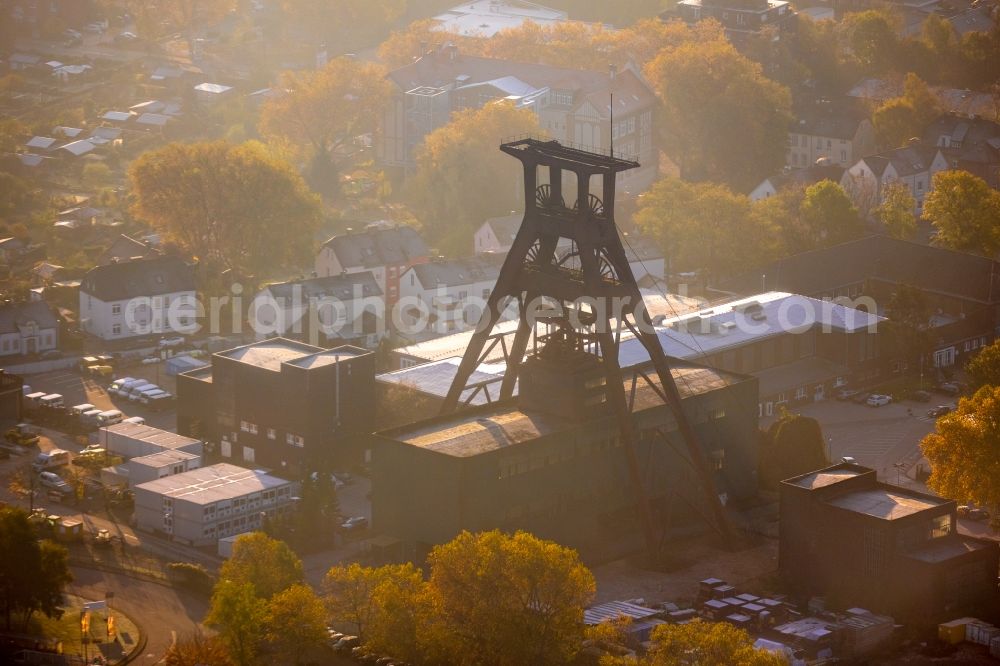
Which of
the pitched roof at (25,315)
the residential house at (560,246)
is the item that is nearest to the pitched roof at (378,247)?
the residential house at (560,246)

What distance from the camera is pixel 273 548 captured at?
43.2 m

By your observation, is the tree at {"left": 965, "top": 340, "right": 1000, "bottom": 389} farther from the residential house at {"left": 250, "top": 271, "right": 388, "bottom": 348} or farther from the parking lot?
the parking lot

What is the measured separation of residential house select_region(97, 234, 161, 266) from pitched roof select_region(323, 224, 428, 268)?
772 centimetres

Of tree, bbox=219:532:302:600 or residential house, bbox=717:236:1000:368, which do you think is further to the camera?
residential house, bbox=717:236:1000:368

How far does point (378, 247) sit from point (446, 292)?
3772 millimetres

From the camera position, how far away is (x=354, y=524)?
162 feet

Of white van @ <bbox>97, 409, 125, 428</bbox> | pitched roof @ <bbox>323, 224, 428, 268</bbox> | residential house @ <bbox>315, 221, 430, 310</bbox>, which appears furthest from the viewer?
pitched roof @ <bbox>323, 224, 428, 268</bbox>

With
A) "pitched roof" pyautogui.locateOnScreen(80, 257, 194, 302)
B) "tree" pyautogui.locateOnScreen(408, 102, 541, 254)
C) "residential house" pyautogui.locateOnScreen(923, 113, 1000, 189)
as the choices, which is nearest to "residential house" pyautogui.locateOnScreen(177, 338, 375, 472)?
"pitched roof" pyautogui.locateOnScreen(80, 257, 194, 302)

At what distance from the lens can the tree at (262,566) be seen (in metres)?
42.7

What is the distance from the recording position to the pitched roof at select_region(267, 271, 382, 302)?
2579 inches

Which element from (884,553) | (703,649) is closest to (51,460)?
(703,649)

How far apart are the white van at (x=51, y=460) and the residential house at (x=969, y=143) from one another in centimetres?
4495

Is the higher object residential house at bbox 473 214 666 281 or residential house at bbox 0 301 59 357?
residential house at bbox 473 214 666 281

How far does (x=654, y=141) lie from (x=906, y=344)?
2987 centimetres
